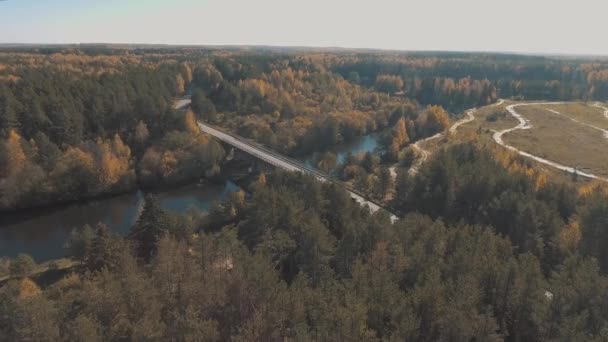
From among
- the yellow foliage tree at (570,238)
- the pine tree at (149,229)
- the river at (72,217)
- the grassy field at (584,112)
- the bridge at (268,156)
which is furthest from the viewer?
the grassy field at (584,112)

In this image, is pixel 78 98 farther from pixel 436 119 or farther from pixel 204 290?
pixel 436 119

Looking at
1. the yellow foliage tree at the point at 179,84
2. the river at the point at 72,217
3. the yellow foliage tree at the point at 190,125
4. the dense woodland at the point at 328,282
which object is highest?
the yellow foliage tree at the point at 179,84

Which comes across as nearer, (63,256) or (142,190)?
(63,256)

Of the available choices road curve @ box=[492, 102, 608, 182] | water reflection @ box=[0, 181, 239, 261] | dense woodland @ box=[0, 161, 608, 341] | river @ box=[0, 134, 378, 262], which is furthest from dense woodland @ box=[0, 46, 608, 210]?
dense woodland @ box=[0, 161, 608, 341]

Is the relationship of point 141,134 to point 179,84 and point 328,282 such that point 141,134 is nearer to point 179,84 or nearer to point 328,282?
point 179,84

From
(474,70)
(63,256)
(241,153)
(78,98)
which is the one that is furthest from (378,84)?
(63,256)

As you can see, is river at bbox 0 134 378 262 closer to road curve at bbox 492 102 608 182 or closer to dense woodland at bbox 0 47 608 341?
dense woodland at bbox 0 47 608 341

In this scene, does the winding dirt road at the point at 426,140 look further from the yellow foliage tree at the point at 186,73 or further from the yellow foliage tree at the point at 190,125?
the yellow foliage tree at the point at 186,73

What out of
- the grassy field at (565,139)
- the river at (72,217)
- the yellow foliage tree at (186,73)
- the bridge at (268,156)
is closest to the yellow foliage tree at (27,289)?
the river at (72,217)
